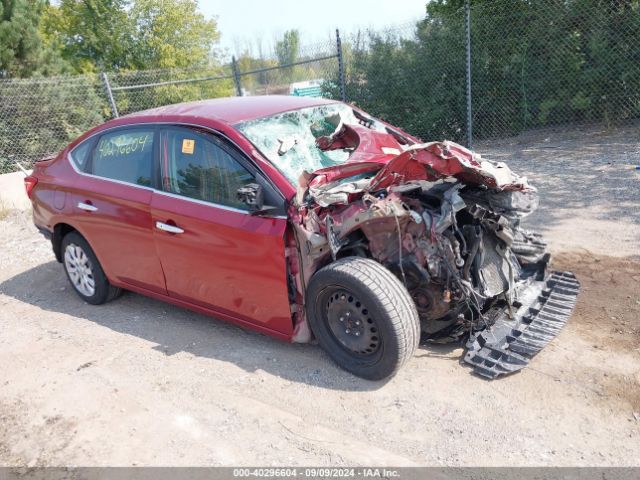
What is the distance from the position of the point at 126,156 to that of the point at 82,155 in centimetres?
75

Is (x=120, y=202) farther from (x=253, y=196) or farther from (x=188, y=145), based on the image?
(x=253, y=196)

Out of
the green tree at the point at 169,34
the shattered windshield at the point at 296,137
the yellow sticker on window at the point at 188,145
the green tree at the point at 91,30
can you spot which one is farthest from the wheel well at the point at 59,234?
the green tree at the point at 91,30

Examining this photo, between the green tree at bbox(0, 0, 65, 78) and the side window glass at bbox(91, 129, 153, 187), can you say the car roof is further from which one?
the green tree at bbox(0, 0, 65, 78)

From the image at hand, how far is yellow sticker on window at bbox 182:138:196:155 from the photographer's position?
157 inches

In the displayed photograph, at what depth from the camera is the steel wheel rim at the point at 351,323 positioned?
3371 millimetres

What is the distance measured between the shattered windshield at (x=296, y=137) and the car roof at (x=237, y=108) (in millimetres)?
83

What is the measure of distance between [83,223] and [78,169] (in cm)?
53

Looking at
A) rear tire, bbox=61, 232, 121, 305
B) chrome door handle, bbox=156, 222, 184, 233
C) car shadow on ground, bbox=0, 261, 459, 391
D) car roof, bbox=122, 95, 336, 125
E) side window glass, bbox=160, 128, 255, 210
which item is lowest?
car shadow on ground, bbox=0, 261, 459, 391

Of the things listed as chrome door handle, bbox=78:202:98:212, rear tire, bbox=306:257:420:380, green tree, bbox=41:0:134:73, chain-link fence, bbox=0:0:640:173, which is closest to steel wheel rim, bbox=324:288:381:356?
rear tire, bbox=306:257:420:380

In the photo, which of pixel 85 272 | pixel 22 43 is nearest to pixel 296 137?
pixel 85 272

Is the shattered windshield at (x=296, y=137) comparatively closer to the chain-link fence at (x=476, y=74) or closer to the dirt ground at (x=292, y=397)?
the dirt ground at (x=292, y=397)

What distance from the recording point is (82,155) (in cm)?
496

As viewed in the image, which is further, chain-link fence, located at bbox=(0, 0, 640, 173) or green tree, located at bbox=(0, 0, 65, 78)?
green tree, located at bbox=(0, 0, 65, 78)

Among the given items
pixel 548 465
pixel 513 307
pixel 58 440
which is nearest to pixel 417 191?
pixel 513 307
